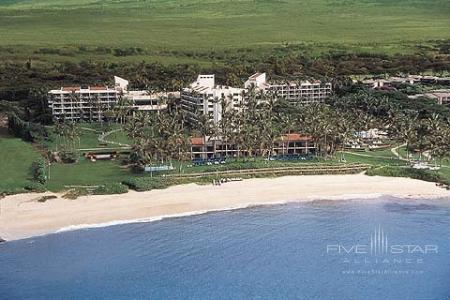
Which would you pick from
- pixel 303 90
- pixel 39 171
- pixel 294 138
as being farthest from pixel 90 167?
pixel 303 90

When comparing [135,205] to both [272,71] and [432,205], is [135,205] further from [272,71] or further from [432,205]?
[272,71]

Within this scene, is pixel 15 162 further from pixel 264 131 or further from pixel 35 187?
pixel 264 131

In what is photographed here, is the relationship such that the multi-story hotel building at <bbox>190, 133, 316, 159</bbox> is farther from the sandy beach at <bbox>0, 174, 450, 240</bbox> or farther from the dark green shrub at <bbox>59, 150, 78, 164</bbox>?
the dark green shrub at <bbox>59, 150, 78, 164</bbox>

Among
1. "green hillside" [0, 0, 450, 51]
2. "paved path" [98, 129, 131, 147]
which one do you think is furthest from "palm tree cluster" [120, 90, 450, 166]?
"green hillside" [0, 0, 450, 51]

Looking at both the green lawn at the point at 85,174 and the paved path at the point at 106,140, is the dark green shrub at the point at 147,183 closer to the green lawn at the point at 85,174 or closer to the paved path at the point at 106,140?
the green lawn at the point at 85,174

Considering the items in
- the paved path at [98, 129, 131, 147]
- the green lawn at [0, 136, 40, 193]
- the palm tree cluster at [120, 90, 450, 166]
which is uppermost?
the palm tree cluster at [120, 90, 450, 166]
